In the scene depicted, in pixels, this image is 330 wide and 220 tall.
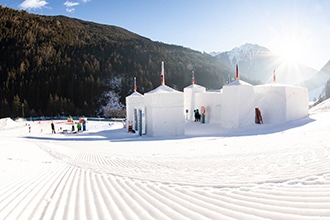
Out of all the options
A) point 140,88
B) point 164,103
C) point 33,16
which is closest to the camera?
point 164,103

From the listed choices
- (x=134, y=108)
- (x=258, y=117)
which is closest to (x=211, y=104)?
(x=258, y=117)

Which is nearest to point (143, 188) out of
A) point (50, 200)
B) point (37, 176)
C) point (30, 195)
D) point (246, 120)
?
point (50, 200)

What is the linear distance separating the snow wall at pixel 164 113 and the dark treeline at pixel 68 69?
5518 centimetres

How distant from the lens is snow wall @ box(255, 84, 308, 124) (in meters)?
22.2

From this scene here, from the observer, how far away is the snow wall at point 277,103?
2223 centimetres

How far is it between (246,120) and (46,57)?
8586 cm

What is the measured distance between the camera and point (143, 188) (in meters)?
5.04

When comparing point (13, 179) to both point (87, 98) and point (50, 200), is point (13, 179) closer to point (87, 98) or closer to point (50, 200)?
point (50, 200)

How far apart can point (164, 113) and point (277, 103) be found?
31.6ft

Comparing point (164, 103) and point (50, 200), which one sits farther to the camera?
point (164, 103)

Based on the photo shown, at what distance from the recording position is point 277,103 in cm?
2250

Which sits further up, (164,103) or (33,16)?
(33,16)

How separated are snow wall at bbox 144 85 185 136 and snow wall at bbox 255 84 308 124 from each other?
6851mm

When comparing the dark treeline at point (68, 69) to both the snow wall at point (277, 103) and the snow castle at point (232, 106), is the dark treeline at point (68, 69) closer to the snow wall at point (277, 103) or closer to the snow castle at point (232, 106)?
the snow castle at point (232, 106)
